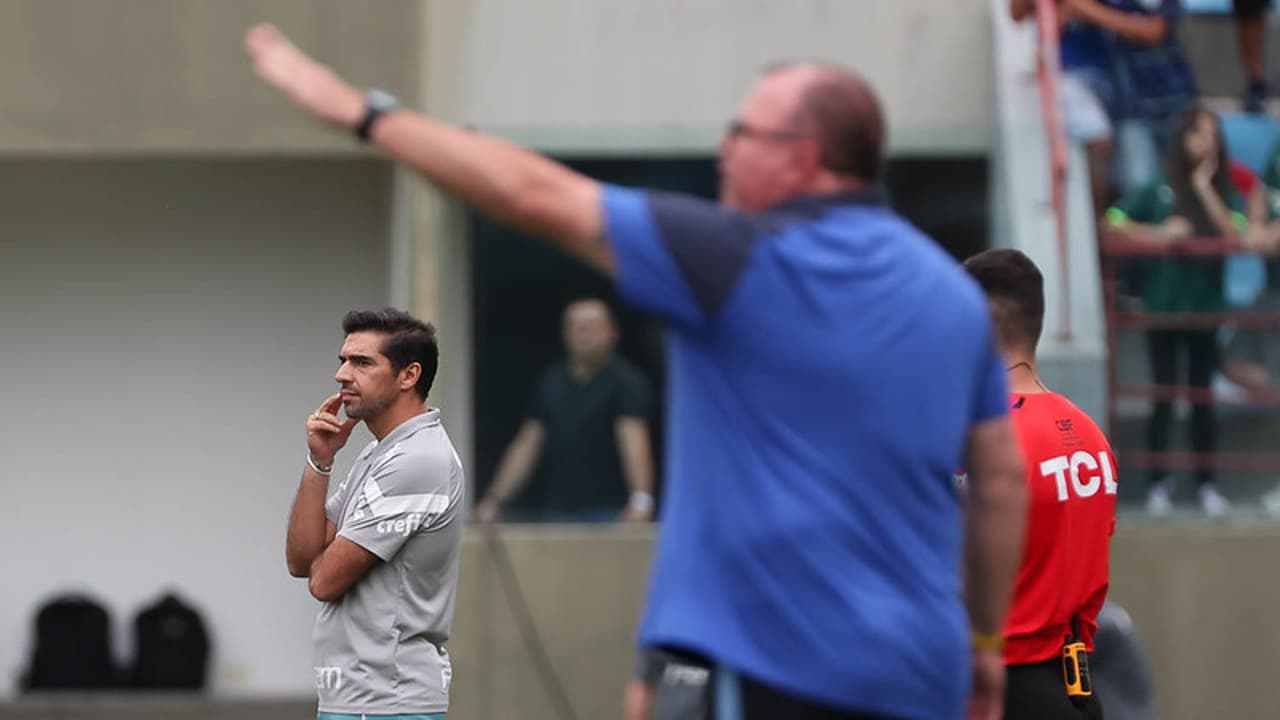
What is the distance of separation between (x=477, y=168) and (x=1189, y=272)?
7378 millimetres

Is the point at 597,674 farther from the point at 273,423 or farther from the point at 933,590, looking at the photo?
the point at 933,590

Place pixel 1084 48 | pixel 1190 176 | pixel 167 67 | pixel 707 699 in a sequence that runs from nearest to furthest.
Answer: pixel 707 699 → pixel 1190 176 → pixel 1084 48 → pixel 167 67

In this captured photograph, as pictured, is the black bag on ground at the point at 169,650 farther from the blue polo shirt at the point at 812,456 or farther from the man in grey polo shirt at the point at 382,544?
the blue polo shirt at the point at 812,456

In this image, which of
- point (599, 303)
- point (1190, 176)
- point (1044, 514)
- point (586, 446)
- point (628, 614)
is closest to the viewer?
point (1044, 514)

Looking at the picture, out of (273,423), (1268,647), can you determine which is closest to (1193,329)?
(1268,647)

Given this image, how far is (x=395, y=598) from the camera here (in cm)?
545

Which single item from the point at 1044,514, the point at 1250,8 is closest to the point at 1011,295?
the point at 1044,514

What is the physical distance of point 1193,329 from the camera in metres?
9.90

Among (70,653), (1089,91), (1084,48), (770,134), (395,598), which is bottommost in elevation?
(70,653)

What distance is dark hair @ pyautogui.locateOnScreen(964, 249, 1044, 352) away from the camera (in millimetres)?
5125

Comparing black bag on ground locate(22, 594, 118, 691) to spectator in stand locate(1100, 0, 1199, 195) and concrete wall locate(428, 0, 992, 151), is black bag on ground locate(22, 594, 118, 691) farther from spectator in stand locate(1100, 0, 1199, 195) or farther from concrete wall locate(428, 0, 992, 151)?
spectator in stand locate(1100, 0, 1199, 195)

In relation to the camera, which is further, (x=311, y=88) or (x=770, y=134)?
(x=770, y=134)

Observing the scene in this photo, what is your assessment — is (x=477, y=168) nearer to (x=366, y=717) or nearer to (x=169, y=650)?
(x=366, y=717)

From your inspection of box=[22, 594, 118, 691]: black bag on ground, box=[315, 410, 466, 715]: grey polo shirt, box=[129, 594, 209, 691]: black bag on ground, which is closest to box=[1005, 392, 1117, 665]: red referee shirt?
box=[315, 410, 466, 715]: grey polo shirt
